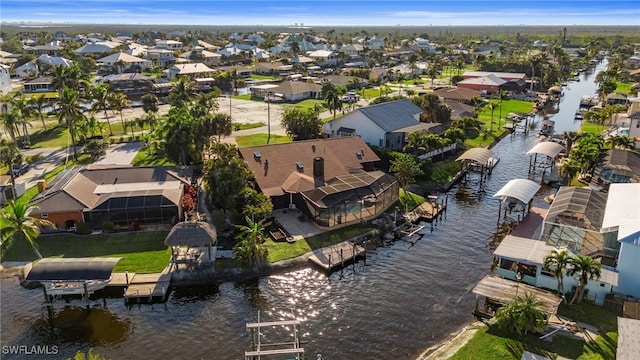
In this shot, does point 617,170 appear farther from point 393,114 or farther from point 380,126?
point 393,114

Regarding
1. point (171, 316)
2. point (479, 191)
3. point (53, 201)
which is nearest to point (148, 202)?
point (53, 201)

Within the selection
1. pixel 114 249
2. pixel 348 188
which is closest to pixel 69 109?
pixel 114 249

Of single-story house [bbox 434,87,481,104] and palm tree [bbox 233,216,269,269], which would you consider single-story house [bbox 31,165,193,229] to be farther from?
single-story house [bbox 434,87,481,104]

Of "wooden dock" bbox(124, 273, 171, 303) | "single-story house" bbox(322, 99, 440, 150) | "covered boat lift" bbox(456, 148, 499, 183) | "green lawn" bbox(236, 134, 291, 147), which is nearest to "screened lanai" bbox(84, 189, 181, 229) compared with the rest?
"wooden dock" bbox(124, 273, 171, 303)

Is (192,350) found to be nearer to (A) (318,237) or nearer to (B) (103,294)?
(B) (103,294)

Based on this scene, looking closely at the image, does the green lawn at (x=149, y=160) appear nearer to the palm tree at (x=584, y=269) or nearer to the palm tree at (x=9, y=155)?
the palm tree at (x=9, y=155)

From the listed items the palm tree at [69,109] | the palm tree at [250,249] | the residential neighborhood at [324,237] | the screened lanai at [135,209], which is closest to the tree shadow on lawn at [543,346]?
the residential neighborhood at [324,237]
